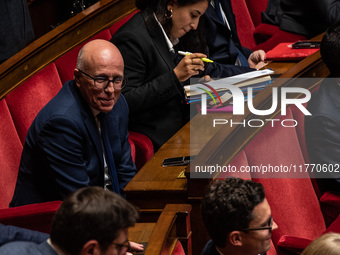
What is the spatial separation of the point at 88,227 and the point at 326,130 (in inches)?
30.6

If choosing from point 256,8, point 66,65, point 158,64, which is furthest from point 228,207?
point 256,8

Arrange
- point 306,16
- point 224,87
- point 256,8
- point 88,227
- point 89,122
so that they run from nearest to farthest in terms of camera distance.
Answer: point 88,227
point 89,122
point 224,87
point 306,16
point 256,8

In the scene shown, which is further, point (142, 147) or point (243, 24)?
point (243, 24)

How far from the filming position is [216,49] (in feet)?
6.25

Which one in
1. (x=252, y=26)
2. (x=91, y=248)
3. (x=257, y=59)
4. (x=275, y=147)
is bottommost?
(x=252, y=26)

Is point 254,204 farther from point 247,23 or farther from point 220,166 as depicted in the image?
point 247,23

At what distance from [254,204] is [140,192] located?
30cm

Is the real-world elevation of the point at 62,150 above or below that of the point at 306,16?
above

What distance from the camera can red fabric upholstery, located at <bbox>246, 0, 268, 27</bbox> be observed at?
258 centimetres

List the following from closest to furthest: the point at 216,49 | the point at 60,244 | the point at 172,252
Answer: the point at 60,244 < the point at 172,252 < the point at 216,49

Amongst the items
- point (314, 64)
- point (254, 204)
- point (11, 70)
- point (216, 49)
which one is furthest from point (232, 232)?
point (216, 49)

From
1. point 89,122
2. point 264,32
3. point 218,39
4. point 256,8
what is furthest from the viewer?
point 256,8

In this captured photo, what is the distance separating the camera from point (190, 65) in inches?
59.7

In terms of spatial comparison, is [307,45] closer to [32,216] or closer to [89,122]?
[89,122]
